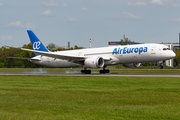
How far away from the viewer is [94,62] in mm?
51781

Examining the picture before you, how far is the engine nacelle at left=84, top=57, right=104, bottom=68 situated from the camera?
51812 mm

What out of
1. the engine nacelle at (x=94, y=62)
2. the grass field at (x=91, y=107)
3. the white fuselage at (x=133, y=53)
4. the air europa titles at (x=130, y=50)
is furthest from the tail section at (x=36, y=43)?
the grass field at (x=91, y=107)

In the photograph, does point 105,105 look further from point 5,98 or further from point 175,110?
point 5,98

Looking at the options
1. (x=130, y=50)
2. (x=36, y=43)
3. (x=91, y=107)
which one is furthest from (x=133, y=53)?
(x=91, y=107)

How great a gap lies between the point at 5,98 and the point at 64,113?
18.2ft

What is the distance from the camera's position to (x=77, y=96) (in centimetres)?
2031

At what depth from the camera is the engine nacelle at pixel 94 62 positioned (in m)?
51.8

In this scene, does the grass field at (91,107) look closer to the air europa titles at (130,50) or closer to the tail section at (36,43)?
the air europa titles at (130,50)

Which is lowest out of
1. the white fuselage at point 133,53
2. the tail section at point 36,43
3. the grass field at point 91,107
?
the grass field at point 91,107

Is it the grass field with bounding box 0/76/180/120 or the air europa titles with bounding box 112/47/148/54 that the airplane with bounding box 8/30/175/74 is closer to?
the air europa titles with bounding box 112/47/148/54

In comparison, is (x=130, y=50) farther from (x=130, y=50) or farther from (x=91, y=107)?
(x=91, y=107)

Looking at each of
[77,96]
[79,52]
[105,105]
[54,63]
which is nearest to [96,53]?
[79,52]

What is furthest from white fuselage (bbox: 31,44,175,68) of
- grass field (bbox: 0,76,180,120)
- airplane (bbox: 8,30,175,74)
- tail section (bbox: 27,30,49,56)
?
grass field (bbox: 0,76,180,120)

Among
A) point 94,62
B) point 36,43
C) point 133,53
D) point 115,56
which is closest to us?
point 133,53
